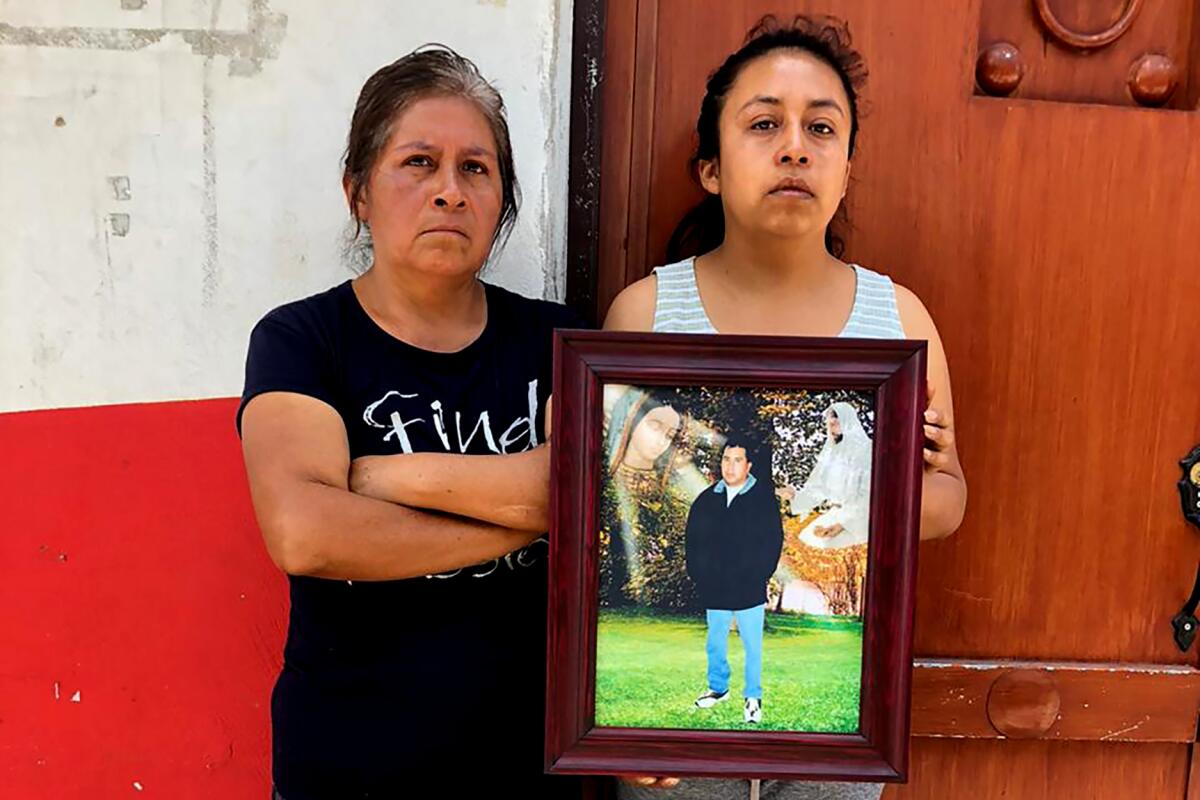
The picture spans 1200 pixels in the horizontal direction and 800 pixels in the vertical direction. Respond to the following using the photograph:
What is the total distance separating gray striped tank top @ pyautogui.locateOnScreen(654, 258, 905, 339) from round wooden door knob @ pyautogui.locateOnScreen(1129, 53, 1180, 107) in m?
0.68

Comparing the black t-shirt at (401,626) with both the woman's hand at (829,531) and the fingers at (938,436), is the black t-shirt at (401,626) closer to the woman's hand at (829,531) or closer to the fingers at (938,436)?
the woman's hand at (829,531)

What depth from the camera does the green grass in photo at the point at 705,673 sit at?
1132 millimetres

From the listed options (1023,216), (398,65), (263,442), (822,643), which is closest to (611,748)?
(822,643)

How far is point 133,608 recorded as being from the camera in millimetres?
1643

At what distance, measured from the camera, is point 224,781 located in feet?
5.56

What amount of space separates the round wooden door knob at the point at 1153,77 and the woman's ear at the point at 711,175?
0.82 metres

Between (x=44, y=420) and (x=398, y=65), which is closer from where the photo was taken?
(x=398, y=65)

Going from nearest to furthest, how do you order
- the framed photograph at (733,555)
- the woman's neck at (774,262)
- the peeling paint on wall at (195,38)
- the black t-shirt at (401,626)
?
the framed photograph at (733,555), the black t-shirt at (401,626), the woman's neck at (774,262), the peeling paint on wall at (195,38)

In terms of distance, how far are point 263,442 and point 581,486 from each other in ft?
1.24

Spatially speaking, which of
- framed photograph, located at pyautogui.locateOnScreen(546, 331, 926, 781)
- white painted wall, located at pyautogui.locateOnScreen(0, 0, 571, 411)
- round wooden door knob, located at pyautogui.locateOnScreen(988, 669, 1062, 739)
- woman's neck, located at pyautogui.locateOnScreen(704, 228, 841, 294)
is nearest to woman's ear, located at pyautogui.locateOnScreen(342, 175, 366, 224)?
white painted wall, located at pyautogui.locateOnScreen(0, 0, 571, 411)

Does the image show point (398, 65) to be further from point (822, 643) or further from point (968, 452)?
point (968, 452)

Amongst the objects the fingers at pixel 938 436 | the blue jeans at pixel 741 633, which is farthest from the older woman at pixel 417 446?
the fingers at pixel 938 436

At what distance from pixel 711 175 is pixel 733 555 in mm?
608

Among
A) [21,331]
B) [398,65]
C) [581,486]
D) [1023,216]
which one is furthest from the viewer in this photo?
[1023,216]
